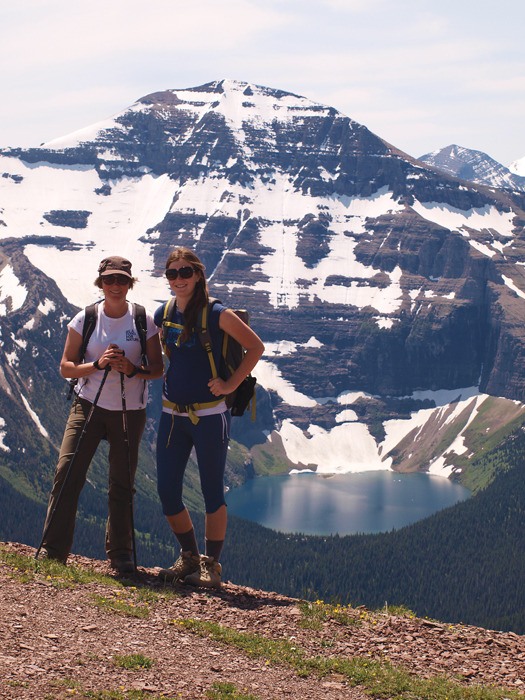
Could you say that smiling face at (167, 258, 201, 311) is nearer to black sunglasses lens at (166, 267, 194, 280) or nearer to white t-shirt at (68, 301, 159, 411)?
black sunglasses lens at (166, 267, 194, 280)

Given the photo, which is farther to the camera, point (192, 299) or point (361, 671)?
point (192, 299)

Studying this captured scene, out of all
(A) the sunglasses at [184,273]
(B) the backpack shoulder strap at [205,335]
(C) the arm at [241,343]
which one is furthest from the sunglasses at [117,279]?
(C) the arm at [241,343]

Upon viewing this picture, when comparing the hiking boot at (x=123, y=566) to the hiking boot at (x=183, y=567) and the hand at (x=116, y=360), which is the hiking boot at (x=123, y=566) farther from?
the hand at (x=116, y=360)

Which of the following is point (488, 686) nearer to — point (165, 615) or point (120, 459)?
point (165, 615)

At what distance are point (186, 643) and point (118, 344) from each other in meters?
6.87

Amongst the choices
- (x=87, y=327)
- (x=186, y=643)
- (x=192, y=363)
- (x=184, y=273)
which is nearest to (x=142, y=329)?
(x=87, y=327)

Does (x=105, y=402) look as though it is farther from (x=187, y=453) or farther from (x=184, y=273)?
(x=184, y=273)

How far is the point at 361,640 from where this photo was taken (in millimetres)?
21094

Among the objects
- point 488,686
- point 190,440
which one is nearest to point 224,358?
point 190,440

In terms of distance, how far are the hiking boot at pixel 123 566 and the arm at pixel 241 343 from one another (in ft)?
14.3

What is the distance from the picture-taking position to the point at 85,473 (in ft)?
79.3

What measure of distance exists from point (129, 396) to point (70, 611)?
523cm

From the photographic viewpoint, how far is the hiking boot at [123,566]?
2427 cm

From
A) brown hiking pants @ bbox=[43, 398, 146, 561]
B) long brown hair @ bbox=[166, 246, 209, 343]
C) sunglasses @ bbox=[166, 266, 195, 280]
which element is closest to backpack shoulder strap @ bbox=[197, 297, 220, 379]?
long brown hair @ bbox=[166, 246, 209, 343]
